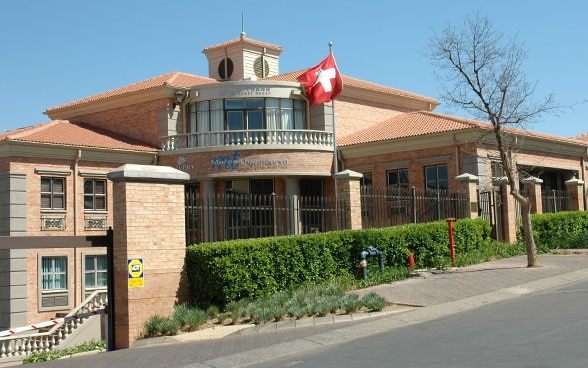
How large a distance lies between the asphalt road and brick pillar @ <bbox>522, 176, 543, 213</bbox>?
13.8 m

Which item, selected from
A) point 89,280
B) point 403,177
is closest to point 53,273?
point 89,280

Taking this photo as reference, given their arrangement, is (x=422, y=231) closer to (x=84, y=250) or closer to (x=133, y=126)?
(x=84, y=250)

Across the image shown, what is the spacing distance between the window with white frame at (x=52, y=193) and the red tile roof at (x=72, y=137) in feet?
5.02

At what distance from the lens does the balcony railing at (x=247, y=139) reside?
29250mm

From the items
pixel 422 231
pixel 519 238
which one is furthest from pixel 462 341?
pixel 519 238

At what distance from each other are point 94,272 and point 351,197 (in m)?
13.3

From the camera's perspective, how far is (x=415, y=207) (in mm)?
21078

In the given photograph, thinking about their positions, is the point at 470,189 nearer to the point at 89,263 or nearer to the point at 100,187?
the point at 100,187

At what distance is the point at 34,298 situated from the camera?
25.5 meters

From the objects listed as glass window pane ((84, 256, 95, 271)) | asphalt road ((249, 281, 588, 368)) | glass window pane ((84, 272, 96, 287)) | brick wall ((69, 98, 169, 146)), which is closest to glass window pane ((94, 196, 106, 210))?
Answer: glass window pane ((84, 256, 95, 271))

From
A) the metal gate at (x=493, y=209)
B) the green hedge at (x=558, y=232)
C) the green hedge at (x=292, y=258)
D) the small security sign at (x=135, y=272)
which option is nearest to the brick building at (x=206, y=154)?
the metal gate at (x=493, y=209)

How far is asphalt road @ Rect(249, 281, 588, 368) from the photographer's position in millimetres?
8070

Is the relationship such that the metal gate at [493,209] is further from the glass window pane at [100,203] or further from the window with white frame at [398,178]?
the glass window pane at [100,203]

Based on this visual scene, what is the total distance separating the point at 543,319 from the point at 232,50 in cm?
3002
